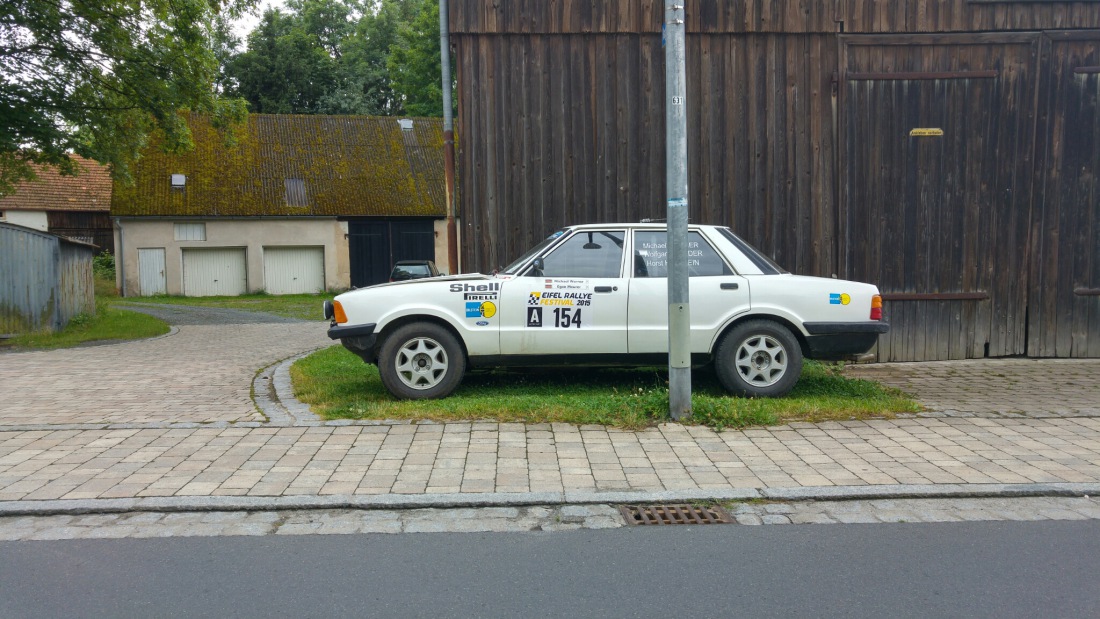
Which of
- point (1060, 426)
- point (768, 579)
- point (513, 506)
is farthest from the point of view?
point (1060, 426)

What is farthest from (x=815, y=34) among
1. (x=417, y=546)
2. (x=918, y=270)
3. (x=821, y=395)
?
(x=417, y=546)

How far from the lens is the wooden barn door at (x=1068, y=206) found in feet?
33.2

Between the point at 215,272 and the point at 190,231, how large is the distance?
1.84 m

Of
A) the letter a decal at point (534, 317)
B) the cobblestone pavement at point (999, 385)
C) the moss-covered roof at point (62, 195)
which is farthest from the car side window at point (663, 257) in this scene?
the moss-covered roof at point (62, 195)

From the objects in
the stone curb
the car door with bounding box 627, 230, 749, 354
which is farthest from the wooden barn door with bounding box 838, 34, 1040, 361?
the stone curb

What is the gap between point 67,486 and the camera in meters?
5.43

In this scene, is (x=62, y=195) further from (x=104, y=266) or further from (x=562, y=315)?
(x=562, y=315)

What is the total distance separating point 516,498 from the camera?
5152 mm

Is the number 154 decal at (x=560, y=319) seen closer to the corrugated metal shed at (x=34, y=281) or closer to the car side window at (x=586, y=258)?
the car side window at (x=586, y=258)

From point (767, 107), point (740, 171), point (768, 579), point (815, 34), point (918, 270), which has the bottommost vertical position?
point (768, 579)

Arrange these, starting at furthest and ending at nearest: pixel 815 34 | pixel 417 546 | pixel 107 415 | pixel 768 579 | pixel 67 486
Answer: pixel 815 34 < pixel 107 415 < pixel 67 486 < pixel 417 546 < pixel 768 579

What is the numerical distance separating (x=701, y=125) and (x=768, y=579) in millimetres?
7079

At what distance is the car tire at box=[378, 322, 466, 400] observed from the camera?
7648 mm

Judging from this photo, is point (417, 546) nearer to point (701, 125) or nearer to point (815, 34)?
point (701, 125)
